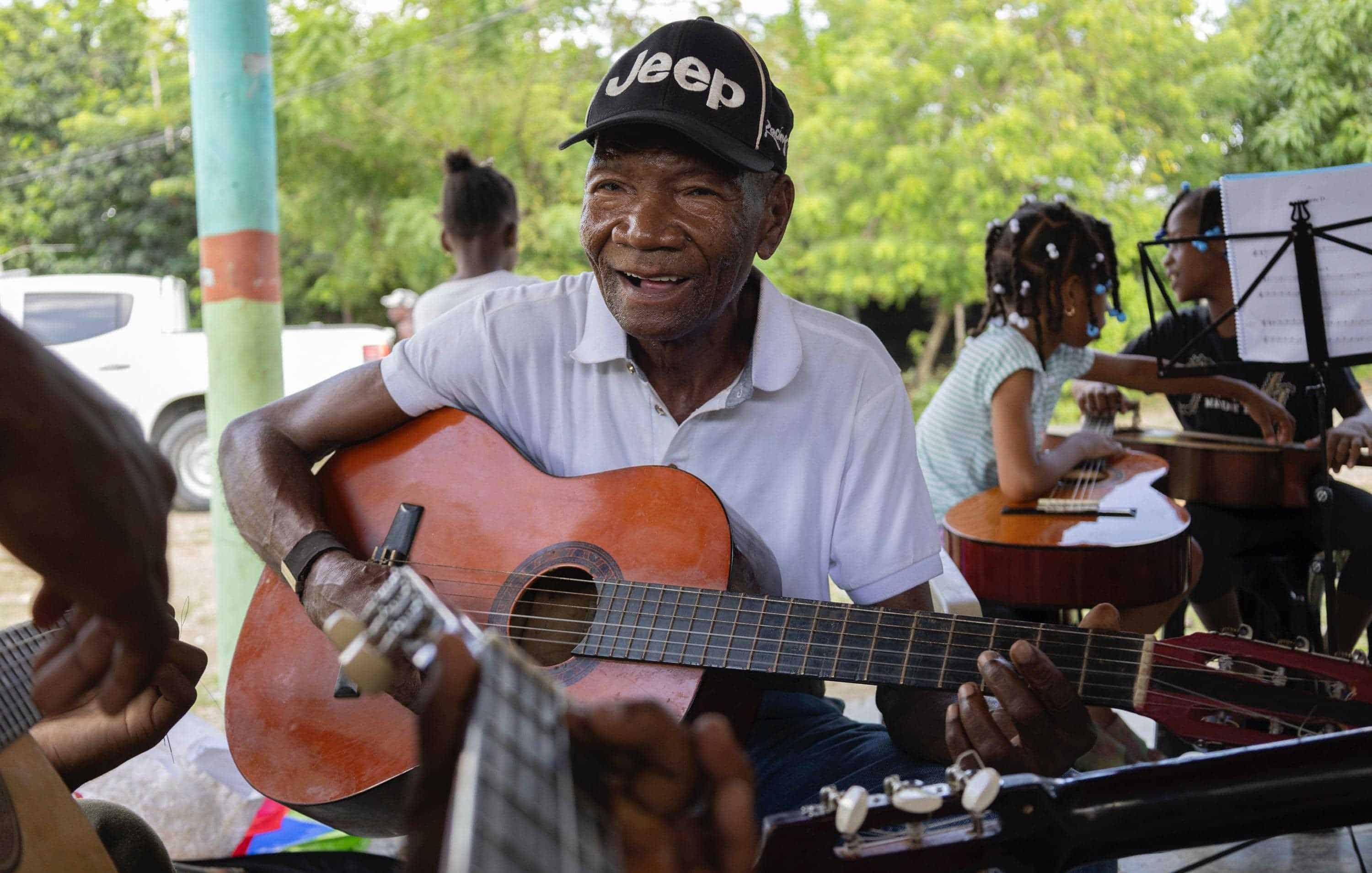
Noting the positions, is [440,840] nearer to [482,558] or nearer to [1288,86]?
[482,558]

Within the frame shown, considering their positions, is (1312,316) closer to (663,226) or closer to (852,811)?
(663,226)

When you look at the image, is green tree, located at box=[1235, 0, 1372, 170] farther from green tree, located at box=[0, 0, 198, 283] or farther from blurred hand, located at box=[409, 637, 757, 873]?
green tree, located at box=[0, 0, 198, 283]

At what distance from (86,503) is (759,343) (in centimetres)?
131

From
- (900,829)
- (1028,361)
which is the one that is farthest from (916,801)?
(1028,361)

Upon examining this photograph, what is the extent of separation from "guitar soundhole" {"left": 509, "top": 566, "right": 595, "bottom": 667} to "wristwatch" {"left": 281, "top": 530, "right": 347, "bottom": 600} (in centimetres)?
38

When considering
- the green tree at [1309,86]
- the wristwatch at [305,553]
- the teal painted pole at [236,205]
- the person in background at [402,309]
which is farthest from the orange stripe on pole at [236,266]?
the green tree at [1309,86]

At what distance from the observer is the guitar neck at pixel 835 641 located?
1647 millimetres

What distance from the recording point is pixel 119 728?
1688mm

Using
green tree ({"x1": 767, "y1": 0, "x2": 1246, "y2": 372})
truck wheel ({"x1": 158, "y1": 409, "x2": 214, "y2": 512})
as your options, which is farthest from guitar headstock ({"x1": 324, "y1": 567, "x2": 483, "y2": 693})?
green tree ({"x1": 767, "y1": 0, "x2": 1246, "y2": 372})

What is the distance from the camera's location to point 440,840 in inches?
29.0

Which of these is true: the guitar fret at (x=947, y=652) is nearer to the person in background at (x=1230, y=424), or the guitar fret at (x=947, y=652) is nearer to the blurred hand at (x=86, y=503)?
the blurred hand at (x=86, y=503)

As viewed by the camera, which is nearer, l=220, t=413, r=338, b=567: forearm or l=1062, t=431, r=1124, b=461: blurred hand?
l=220, t=413, r=338, b=567: forearm

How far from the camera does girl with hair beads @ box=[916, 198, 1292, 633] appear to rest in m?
3.41

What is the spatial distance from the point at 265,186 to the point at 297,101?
32.0 ft
